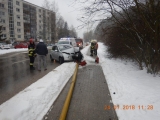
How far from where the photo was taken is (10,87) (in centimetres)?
627

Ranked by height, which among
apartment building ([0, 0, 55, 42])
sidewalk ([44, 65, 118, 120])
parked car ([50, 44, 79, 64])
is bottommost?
sidewalk ([44, 65, 118, 120])

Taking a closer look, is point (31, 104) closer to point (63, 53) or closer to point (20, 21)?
point (63, 53)

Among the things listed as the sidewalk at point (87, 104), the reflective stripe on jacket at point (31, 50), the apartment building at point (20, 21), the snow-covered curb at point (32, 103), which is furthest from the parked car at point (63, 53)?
the apartment building at point (20, 21)

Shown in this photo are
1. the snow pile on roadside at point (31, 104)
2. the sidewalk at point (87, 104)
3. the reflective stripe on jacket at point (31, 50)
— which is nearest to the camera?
the snow pile on roadside at point (31, 104)

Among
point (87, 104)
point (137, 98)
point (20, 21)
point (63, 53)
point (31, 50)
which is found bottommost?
point (87, 104)

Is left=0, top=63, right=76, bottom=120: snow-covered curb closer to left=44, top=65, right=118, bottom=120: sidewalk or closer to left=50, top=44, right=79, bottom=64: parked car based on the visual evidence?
left=44, top=65, right=118, bottom=120: sidewalk

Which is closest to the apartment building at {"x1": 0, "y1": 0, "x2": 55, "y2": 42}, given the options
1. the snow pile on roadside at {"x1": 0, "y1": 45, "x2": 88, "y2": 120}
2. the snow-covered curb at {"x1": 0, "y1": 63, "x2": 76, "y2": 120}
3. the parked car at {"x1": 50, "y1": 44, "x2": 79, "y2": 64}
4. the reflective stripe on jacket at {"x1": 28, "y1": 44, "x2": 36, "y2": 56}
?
the parked car at {"x1": 50, "y1": 44, "x2": 79, "y2": 64}

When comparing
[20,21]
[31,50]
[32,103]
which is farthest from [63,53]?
[20,21]

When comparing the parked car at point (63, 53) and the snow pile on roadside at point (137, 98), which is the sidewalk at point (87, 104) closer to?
the snow pile on roadside at point (137, 98)

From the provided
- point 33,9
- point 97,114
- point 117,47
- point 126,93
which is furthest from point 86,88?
point 33,9

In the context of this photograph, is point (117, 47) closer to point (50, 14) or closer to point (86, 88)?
point (86, 88)

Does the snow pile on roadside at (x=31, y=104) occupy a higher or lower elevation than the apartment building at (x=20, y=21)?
lower

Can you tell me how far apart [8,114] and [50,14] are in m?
49.6

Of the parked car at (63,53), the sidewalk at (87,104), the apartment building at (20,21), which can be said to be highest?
the apartment building at (20,21)
